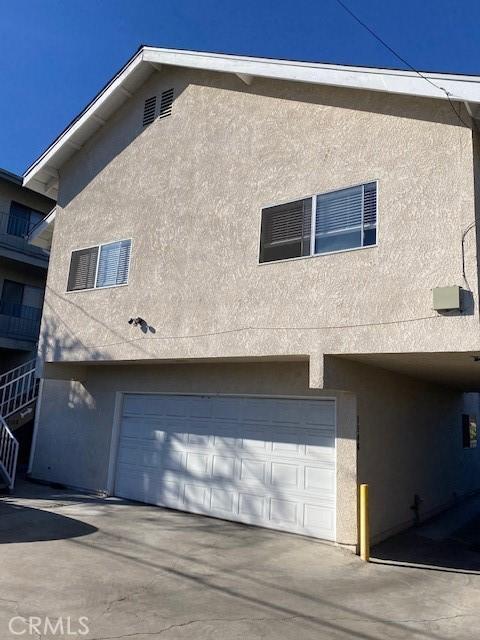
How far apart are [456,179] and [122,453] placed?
28.5 ft

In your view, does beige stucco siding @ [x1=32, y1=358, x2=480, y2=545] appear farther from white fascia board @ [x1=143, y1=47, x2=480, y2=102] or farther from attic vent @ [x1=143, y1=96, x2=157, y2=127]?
attic vent @ [x1=143, y1=96, x2=157, y2=127]

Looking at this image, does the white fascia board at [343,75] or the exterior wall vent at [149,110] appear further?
the exterior wall vent at [149,110]

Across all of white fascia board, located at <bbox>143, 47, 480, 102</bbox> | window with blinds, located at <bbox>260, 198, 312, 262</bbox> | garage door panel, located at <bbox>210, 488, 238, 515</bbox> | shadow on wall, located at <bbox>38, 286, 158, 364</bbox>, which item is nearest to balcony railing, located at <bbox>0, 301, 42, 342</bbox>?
shadow on wall, located at <bbox>38, 286, 158, 364</bbox>

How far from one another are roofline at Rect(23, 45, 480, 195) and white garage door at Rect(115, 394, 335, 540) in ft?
16.5

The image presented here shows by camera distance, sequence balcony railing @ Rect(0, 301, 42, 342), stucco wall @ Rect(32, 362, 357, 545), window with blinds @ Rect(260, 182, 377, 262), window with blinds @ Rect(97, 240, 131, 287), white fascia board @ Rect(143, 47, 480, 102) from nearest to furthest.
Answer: white fascia board @ Rect(143, 47, 480, 102), window with blinds @ Rect(260, 182, 377, 262), stucco wall @ Rect(32, 362, 357, 545), window with blinds @ Rect(97, 240, 131, 287), balcony railing @ Rect(0, 301, 42, 342)

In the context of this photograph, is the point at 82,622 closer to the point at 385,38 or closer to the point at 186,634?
the point at 186,634

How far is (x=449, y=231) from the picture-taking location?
662 centimetres

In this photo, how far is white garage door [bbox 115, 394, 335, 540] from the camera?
27.6 feet

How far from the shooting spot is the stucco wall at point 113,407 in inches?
316

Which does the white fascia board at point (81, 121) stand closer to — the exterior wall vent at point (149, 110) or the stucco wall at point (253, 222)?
the stucco wall at point (253, 222)

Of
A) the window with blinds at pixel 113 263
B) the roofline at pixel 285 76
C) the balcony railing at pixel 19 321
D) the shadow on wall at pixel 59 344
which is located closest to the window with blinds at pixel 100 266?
the window with blinds at pixel 113 263

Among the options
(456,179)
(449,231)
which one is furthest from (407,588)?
(456,179)

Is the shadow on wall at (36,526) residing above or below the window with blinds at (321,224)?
below

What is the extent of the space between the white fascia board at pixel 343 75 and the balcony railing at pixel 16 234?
1236 cm
